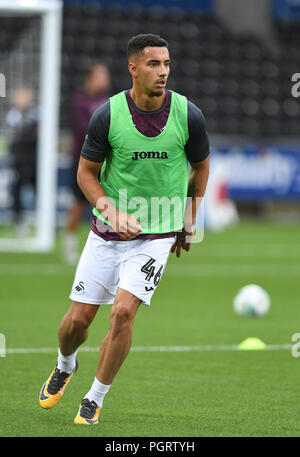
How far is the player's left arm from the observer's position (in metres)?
5.47

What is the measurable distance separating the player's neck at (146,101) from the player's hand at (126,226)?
2.03 ft

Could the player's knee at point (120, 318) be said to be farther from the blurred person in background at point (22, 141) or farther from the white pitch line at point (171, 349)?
the blurred person in background at point (22, 141)

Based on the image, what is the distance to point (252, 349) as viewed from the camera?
7695mm

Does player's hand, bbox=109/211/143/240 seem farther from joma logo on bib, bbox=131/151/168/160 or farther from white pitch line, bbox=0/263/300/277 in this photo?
A: white pitch line, bbox=0/263/300/277

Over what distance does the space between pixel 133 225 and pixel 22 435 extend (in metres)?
1.22

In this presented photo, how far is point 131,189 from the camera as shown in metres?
5.45

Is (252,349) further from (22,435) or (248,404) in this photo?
(22,435)

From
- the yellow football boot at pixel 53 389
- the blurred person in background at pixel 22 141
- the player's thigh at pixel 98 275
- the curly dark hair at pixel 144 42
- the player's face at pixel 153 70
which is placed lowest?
the blurred person in background at pixel 22 141

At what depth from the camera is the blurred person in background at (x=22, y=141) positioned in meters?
16.2

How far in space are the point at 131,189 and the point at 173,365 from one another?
1984mm
